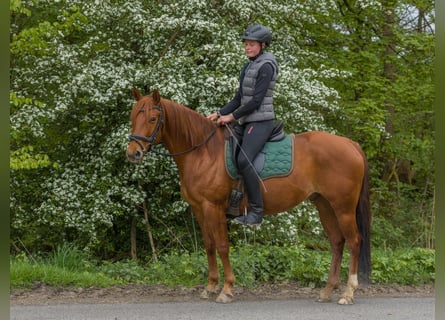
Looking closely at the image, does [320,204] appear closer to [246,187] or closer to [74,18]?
[246,187]

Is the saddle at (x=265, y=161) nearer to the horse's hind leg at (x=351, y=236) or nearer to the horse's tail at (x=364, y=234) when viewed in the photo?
the horse's hind leg at (x=351, y=236)

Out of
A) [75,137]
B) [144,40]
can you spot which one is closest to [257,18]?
[144,40]

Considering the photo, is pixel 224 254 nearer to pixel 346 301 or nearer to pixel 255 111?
pixel 346 301

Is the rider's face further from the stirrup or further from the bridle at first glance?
the stirrup

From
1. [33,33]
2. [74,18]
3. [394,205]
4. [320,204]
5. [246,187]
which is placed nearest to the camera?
[246,187]

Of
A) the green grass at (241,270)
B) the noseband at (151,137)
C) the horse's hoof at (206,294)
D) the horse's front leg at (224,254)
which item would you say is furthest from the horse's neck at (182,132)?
the green grass at (241,270)

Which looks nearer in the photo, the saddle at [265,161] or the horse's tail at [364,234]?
the saddle at [265,161]

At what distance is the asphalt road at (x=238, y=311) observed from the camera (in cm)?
603

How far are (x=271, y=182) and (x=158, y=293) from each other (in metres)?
1.95

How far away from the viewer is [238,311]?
6.41 meters

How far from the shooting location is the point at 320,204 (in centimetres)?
762

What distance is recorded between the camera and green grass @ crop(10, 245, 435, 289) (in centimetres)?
771

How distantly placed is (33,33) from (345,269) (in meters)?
5.82

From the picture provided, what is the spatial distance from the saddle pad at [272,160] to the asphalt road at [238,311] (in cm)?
151
